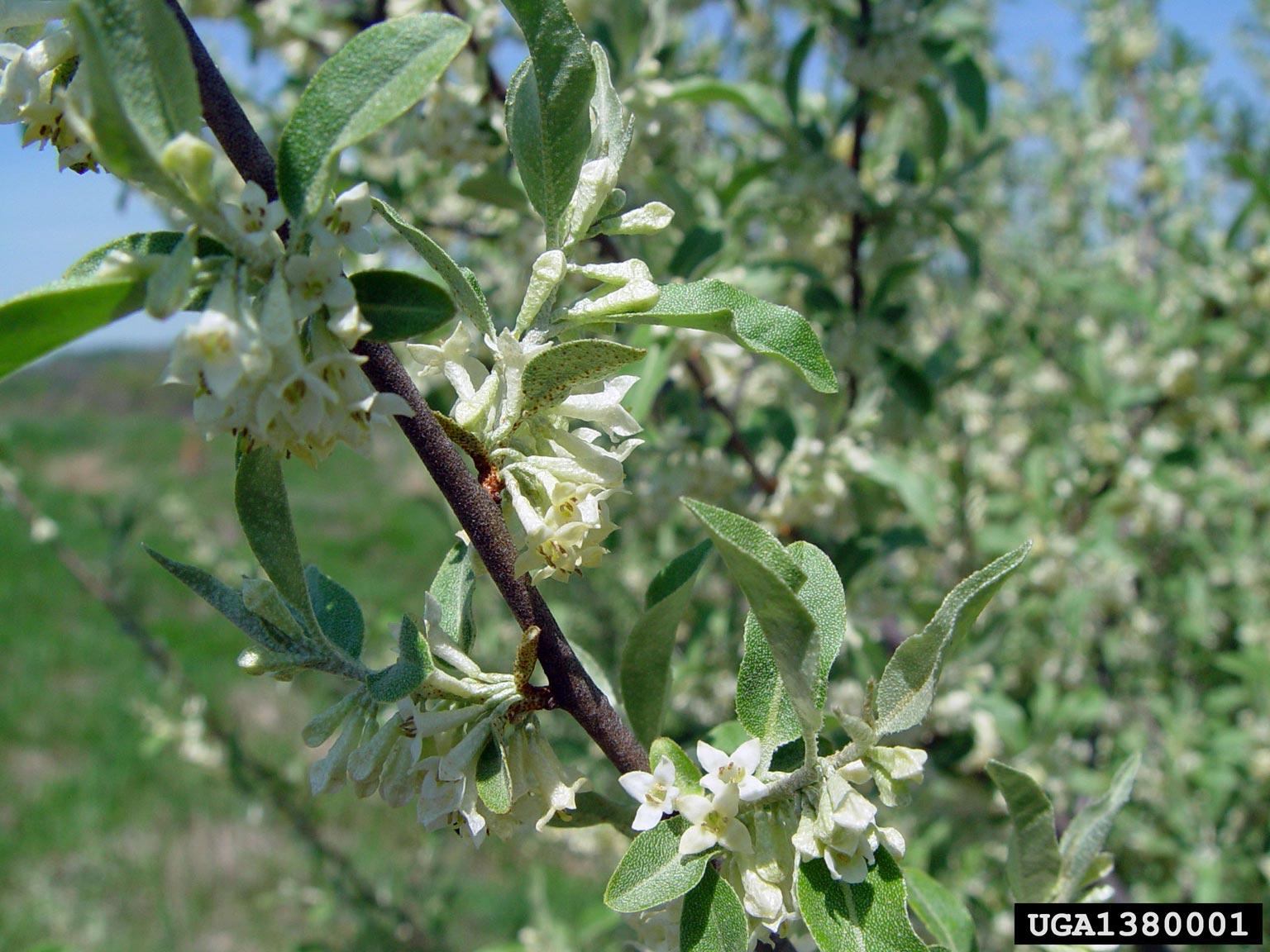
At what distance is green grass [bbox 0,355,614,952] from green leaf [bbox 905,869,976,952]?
0.92 meters

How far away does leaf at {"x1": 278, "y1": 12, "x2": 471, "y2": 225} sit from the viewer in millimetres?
723

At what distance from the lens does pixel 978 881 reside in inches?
97.0

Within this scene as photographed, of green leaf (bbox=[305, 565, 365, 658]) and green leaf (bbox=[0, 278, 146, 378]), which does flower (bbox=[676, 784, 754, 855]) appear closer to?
green leaf (bbox=[305, 565, 365, 658])

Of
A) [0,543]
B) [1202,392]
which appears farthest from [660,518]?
[0,543]

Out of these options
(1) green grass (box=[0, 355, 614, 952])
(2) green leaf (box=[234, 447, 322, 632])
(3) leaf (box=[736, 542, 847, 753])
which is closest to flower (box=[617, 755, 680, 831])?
(3) leaf (box=[736, 542, 847, 753])

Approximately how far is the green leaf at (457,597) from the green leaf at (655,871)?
0.27 meters

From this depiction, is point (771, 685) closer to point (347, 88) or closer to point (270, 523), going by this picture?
point (270, 523)

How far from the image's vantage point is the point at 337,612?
1.01 m

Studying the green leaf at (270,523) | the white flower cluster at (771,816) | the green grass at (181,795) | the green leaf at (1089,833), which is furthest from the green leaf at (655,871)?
the green grass at (181,795)

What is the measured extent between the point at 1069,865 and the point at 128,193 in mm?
2570

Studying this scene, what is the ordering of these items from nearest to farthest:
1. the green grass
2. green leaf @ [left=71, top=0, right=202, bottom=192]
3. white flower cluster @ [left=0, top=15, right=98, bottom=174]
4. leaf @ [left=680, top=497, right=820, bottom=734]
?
1. green leaf @ [left=71, top=0, right=202, bottom=192]
2. leaf @ [left=680, top=497, right=820, bottom=734]
3. white flower cluster @ [left=0, top=15, right=98, bottom=174]
4. the green grass

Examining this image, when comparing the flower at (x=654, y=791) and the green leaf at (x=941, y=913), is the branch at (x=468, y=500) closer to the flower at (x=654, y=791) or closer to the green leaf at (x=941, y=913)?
the flower at (x=654, y=791)

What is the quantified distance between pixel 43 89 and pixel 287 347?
39 cm

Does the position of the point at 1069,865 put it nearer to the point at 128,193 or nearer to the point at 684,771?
the point at 684,771
